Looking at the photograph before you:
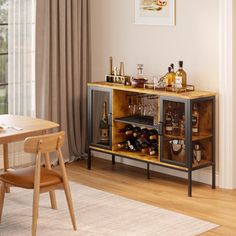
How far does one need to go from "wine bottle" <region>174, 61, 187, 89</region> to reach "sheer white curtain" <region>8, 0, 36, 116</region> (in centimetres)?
157

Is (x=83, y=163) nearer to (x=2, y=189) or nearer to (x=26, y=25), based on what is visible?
(x=26, y=25)

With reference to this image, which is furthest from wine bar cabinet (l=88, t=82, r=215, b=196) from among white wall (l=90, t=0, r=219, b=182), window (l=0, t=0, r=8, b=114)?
window (l=0, t=0, r=8, b=114)

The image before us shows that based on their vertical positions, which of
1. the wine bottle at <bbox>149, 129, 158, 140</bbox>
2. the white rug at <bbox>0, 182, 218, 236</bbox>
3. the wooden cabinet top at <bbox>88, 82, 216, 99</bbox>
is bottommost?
the white rug at <bbox>0, 182, 218, 236</bbox>

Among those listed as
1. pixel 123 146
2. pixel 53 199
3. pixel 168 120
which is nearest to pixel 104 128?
pixel 123 146

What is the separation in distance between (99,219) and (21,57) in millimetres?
2170

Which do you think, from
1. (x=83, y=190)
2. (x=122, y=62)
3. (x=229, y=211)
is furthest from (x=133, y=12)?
(x=229, y=211)

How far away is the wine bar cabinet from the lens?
5586mm

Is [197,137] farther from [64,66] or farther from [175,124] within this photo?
[64,66]

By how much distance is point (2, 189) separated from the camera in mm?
4770

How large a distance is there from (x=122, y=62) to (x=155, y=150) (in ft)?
3.38

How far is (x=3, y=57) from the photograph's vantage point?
6.31 m

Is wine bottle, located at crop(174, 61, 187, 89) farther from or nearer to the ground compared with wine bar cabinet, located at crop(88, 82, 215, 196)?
farther from the ground

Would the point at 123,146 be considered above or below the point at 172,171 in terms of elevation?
above

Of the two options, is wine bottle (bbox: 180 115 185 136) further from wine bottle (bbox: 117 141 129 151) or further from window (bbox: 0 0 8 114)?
window (bbox: 0 0 8 114)
